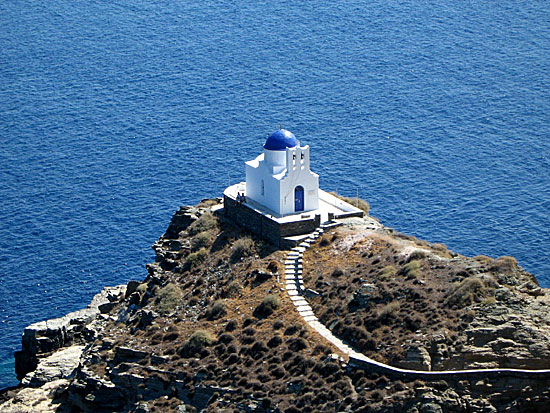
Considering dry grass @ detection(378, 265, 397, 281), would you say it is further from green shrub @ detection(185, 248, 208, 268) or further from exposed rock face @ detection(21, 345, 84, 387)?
exposed rock face @ detection(21, 345, 84, 387)

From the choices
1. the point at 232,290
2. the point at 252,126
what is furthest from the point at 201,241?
the point at 252,126

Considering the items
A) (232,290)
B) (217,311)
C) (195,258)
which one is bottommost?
(217,311)

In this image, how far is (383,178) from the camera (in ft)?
452

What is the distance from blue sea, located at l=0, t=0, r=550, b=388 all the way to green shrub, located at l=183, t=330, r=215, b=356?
26837mm

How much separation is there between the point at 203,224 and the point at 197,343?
17.8m

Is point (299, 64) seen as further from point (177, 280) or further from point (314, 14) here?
point (177, 280)

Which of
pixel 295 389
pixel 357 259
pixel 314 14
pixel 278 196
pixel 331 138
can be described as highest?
pixel 314 14

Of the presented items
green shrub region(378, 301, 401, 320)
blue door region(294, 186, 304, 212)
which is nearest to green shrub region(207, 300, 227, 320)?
blue door region(294, 186, 304, 212)

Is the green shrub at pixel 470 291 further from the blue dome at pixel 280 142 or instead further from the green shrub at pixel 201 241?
the green shrub at pixel 201 241

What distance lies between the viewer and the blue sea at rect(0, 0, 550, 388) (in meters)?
126

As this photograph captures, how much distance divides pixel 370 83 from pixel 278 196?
7261 cm

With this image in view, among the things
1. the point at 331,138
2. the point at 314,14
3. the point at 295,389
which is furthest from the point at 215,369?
the point at 314,14

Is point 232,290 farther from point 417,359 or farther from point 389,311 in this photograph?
point 417,359

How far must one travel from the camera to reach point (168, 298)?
95.2 meters
